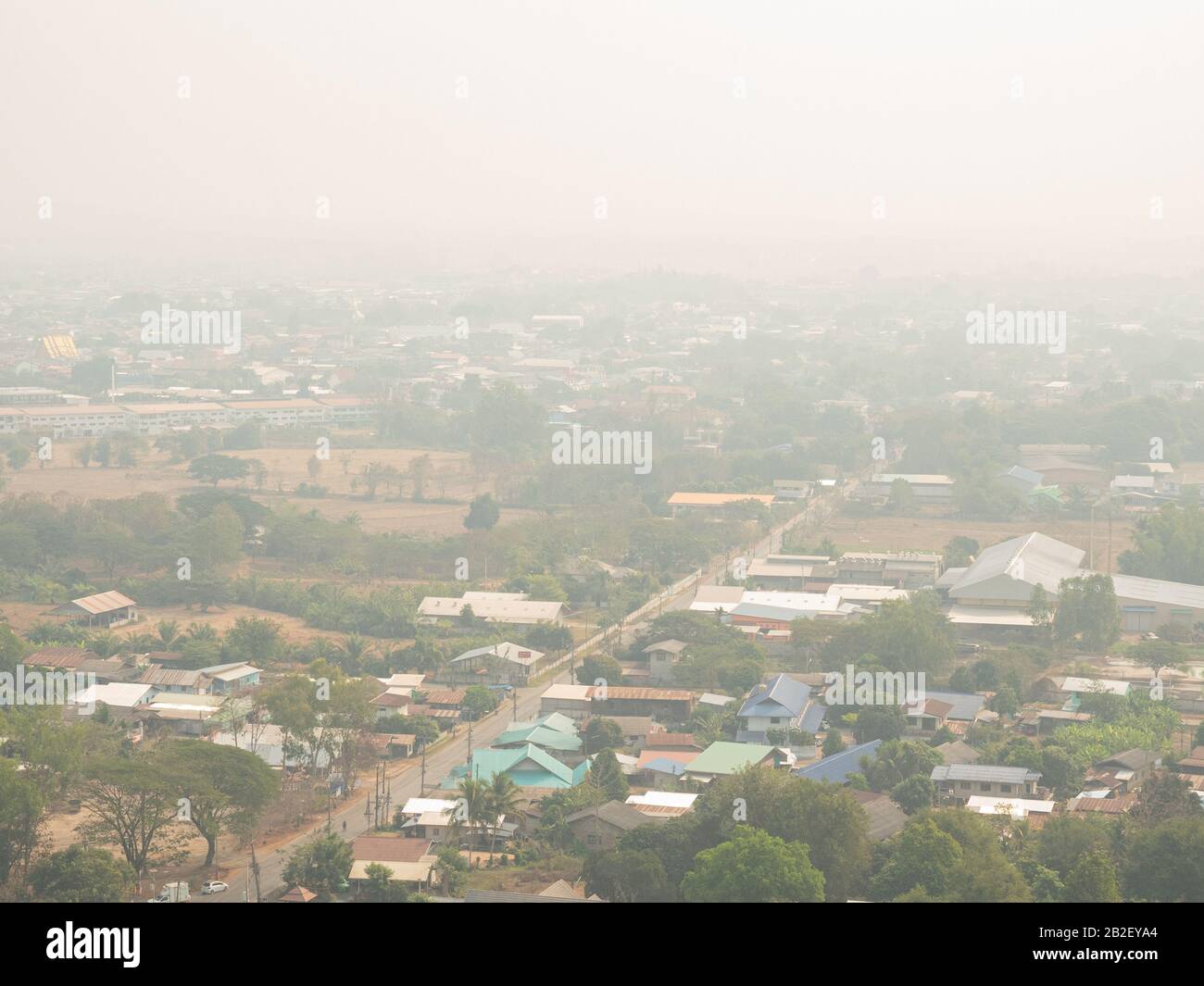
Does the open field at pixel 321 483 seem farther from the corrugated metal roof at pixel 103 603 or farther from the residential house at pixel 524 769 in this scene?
the residential house at pixel 524 769

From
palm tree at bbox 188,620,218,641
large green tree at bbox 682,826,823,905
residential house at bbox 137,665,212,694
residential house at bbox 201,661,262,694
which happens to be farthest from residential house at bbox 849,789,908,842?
palm tree at bbox 188,620,218,641

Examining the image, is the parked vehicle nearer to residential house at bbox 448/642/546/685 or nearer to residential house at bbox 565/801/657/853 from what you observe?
residential house at bbox 565/801/657/853

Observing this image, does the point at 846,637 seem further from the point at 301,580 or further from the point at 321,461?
the point at 321,461

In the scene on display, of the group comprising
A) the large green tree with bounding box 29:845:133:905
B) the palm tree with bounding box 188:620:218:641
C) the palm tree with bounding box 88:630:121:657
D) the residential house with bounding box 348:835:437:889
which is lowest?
the residential house with bounding box 348:835:437:889

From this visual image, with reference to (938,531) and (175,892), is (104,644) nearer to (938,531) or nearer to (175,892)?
(175,892)

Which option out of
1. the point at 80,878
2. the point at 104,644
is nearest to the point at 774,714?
the point at 80,878

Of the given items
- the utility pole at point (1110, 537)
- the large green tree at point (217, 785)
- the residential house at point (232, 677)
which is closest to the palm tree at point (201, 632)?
the residential house at point (232, 677)

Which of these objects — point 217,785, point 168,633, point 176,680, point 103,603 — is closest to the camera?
point 217,785
